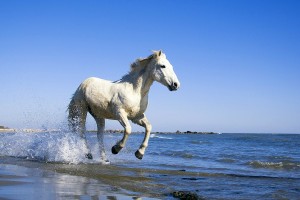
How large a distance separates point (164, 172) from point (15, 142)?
6.31m

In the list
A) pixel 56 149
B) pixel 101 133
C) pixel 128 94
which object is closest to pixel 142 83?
pixel 128 94

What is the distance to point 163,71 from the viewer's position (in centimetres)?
780

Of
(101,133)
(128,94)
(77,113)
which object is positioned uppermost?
(128,94)

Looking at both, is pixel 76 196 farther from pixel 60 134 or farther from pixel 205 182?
pixel 60 134

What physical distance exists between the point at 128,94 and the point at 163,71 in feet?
2.72

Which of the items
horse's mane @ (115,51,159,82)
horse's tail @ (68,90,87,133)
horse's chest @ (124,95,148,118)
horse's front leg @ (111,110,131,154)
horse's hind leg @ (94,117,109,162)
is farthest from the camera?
horse's hind leg @ (94,117,109,162)

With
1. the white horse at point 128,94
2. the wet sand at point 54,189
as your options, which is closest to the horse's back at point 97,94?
the white horse at point 128,94

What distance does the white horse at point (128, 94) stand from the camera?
7.87 m

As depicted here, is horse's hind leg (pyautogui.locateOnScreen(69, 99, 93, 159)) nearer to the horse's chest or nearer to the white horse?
the white horse

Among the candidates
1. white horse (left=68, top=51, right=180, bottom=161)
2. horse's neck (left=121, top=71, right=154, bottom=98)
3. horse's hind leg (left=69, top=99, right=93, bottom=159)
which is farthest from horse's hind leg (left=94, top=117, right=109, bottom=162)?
horse's neck (left=121, top=71, right=154, bottom=98)

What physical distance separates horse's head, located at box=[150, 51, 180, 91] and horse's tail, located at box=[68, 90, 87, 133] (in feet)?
6.15

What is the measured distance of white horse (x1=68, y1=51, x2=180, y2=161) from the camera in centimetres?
787

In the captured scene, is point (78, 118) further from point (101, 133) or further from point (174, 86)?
point (174, 86)

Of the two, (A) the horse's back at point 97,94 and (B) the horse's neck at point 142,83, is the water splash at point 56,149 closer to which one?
(A) the horse's back at point 97,94
